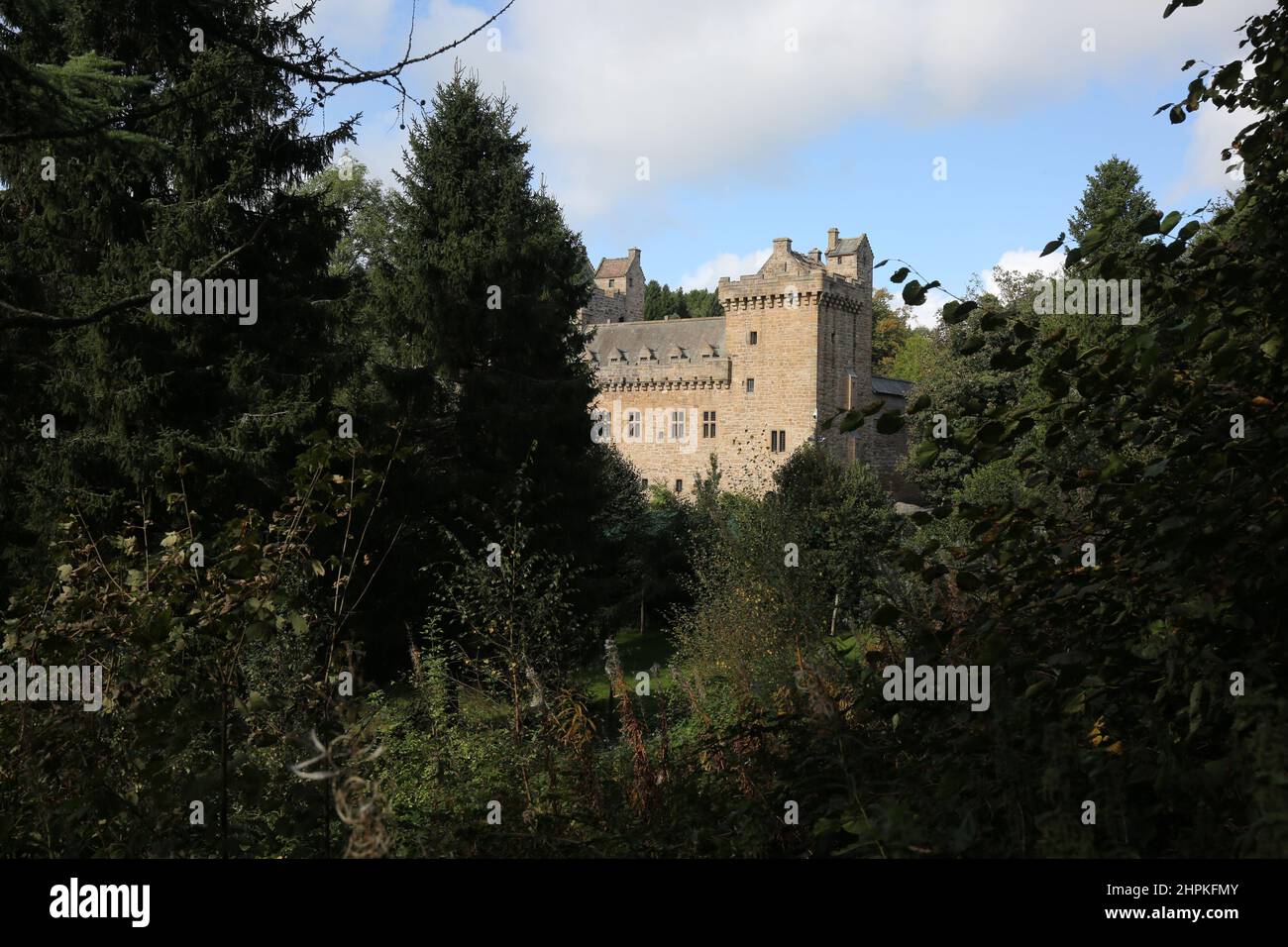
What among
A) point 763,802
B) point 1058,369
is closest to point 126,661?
point 763,802

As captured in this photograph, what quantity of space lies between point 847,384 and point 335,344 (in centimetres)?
3591

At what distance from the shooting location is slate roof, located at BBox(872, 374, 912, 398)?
49.4 meters

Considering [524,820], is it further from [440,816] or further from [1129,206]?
[1129,206]

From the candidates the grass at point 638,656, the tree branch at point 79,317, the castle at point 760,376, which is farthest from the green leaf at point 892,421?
the castle at point 760,376

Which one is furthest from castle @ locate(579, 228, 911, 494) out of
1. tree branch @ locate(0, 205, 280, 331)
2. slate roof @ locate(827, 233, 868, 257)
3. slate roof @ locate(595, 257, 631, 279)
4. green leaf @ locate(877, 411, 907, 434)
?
green leaf @ locate(877, 411, 907, 434)

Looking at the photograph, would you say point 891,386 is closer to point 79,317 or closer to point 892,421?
point 79,317

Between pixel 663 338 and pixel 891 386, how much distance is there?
12.3 metres

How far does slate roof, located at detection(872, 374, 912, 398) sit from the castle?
105 millimetres

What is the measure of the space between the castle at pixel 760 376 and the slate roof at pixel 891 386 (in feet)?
0.34

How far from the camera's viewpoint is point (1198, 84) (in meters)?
4.21

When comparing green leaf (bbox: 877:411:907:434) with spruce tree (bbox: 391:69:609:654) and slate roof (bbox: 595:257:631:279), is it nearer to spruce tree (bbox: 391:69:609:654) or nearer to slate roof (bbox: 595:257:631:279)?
spruce tree (bbox: 391:69:609:654)

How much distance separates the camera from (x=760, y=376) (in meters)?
47.9

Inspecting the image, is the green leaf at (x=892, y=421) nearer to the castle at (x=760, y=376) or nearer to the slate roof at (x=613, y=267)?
the castle at (x=760, y=376)
